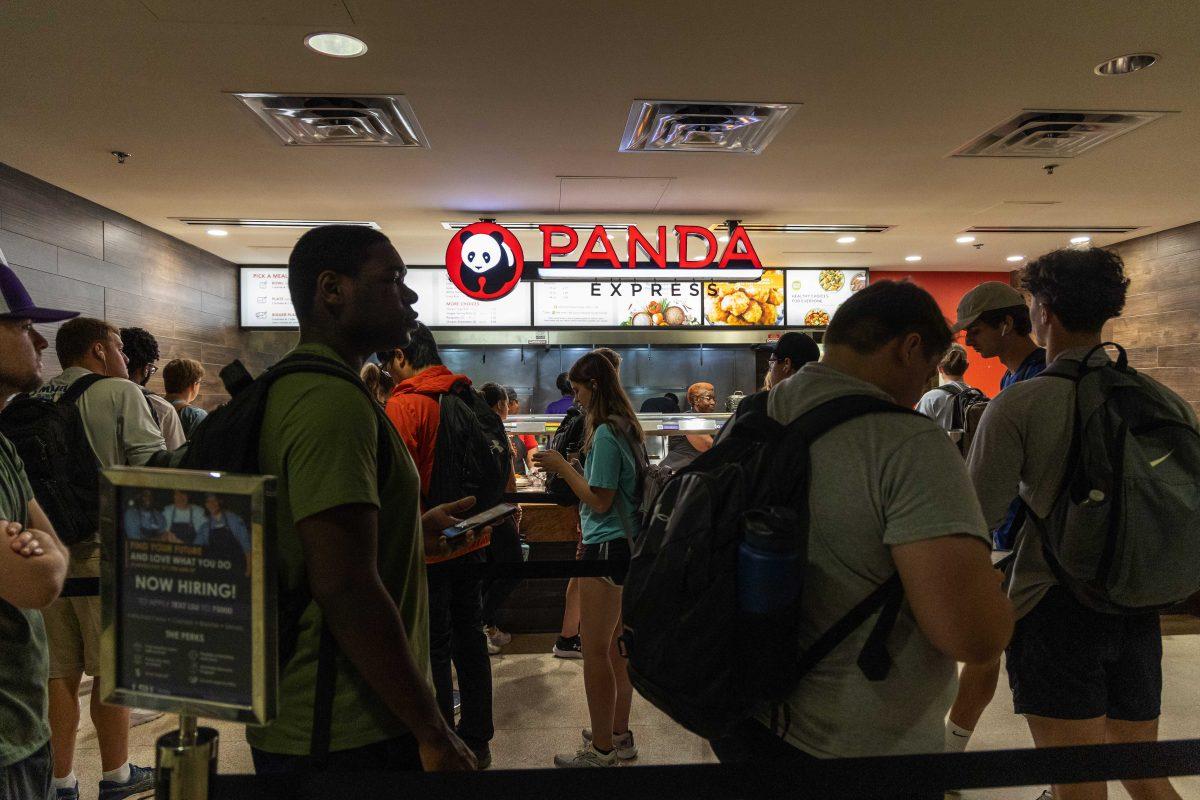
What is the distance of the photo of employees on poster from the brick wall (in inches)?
313

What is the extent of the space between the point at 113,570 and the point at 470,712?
93.7 inches

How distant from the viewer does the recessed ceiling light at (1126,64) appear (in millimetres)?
3410

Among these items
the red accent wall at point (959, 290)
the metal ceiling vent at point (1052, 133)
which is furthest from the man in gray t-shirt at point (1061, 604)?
the red accent wall at point (959, 290)

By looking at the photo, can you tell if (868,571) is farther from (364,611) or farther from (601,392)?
(601,392)

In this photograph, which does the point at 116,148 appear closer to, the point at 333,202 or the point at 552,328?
the point at 333,202

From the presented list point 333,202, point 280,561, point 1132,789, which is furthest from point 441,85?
point 1132,789

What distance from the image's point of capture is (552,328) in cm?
844

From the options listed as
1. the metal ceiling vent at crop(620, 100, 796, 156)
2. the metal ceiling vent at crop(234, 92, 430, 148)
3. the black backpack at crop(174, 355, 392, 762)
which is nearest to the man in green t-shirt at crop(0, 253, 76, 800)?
the black backpack at crop(174, 355, 392, 762)

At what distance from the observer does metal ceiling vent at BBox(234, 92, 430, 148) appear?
12.7 feet

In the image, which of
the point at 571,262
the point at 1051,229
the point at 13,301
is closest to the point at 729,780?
the point at 13,301

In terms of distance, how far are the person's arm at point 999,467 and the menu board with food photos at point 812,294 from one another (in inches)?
276

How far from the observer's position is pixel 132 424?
2916mm

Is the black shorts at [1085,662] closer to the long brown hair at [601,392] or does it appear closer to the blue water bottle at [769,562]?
the blue water bottle at [769,562]

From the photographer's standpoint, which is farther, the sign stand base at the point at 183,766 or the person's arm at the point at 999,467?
the person's arm at the point at 999,467
